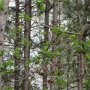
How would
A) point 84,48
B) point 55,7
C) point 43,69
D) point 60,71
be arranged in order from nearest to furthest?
point 84,48 < point 43,69 < point 60,71 < point 55,7

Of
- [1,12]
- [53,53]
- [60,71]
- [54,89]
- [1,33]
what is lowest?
[54,89]

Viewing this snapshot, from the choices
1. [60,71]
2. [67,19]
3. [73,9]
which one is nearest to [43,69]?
[60,71]

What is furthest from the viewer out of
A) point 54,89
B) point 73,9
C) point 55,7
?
point 73,9

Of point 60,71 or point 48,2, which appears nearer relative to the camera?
point 60,71

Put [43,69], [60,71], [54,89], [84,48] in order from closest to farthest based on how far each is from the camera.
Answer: [84,48] < [43,69] < [60,71] < [54,89]

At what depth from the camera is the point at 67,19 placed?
15.5 m

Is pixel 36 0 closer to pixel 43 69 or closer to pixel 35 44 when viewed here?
pixel 43 69

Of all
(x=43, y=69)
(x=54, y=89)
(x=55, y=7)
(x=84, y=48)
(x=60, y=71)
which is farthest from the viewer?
(x=55, y=7)

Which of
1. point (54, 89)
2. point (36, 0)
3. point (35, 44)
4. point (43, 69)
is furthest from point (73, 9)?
point (43, 69)

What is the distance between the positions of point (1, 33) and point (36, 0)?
54.2 inches

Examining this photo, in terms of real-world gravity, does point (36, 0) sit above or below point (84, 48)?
above

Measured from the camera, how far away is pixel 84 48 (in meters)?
6.05

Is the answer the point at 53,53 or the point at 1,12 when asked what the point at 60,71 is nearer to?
the point at 53,53

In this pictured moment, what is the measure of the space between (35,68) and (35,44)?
20.2 feet
